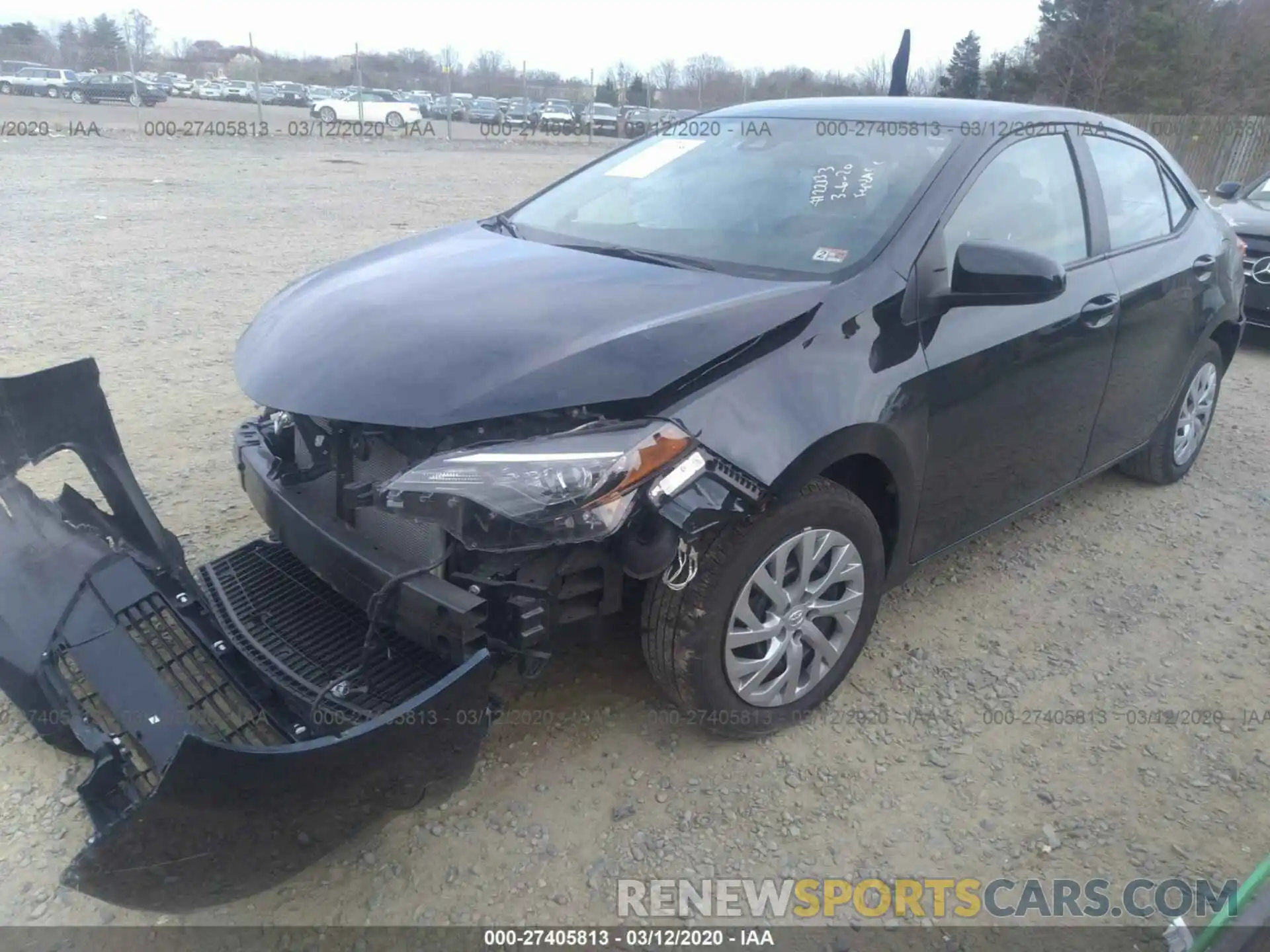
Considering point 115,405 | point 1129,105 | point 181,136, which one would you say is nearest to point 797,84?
point 1129,105

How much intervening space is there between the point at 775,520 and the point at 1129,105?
3345cm

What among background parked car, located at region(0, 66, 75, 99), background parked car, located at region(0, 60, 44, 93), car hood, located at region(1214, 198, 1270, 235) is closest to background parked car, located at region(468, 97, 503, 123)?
background parked car, located at region(0, 66, 75, 99)

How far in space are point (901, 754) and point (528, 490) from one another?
1.47 metres

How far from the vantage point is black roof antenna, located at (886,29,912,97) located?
5121 mm

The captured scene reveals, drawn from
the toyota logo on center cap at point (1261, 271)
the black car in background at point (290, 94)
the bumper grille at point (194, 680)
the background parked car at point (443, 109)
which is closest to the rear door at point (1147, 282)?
the bumper grille at point (194, 680)

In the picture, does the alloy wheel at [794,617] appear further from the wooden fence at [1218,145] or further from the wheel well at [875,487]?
the wooden fence at [1218,145]

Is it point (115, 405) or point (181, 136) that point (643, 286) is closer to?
point (115, 405)

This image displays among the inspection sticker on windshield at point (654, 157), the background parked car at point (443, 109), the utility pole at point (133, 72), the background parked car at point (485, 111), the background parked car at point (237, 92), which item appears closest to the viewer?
the inspection sticker on windshield at point (654, 157)

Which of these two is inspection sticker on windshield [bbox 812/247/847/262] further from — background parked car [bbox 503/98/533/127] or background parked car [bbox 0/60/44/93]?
background parked car [bbox 0/60/44/93]

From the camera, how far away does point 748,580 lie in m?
2.35

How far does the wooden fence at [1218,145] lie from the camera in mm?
19078

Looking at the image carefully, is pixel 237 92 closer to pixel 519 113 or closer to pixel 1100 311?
pixel 519 113

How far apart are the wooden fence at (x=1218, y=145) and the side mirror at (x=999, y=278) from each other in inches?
791

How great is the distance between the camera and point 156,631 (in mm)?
2230
